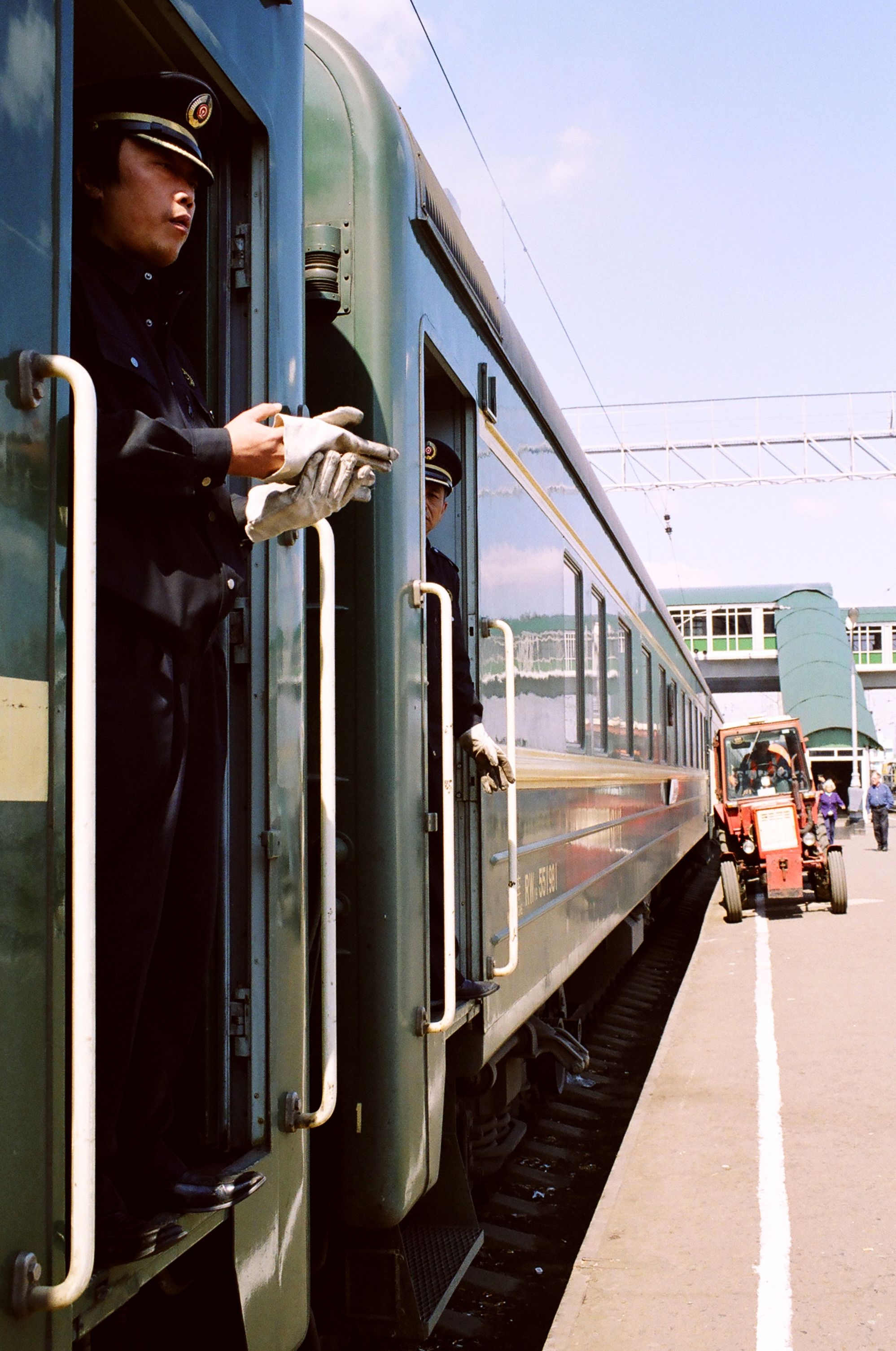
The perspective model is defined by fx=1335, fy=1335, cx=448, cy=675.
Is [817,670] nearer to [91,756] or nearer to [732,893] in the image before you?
[732,893]

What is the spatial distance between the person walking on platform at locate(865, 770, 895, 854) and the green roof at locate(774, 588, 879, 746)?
57.7ft

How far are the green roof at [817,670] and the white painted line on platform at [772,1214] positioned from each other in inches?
1729

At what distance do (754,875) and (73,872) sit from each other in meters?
15.8

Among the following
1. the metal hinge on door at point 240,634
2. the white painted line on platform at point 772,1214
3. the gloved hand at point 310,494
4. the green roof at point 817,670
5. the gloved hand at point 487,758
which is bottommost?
the white painted line on platform at point 772,1214

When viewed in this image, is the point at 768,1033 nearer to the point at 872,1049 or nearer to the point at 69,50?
the point at 872,1049

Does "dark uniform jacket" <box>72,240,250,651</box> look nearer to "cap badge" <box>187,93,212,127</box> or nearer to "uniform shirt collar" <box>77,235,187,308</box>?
"uniform shirt collar" <box>77,235,187,308</box>

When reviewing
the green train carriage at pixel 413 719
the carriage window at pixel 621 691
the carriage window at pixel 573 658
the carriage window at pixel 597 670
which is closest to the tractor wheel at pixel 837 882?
the carriage window at pixel 621 691

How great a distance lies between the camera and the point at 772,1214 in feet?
15.1

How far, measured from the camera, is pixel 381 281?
3387 millimetres

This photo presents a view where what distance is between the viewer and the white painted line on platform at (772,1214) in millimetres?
3684

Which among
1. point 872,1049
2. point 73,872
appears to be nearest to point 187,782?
point 73,872

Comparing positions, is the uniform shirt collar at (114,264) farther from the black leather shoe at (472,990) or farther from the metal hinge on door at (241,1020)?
the black leather shoe at (472,990)

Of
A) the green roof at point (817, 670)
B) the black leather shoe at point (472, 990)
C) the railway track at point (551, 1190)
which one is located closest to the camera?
the black leather shoe at point (472, 990)

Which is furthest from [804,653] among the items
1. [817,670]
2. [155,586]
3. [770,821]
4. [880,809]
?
[155,586]
